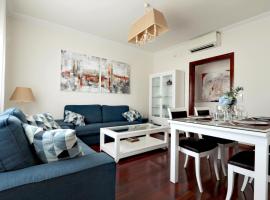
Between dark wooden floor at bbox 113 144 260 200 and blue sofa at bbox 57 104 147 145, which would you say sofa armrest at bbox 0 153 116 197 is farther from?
blue sofa at bbox 57 104 147 145

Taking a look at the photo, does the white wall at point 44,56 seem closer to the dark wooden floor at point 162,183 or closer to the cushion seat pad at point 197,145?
the dark wooden floor at point 162,183

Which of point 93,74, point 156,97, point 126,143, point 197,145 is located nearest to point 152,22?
point 197,145

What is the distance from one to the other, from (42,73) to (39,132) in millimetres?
2672

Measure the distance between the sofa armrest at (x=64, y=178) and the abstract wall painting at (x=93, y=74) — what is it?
285cm

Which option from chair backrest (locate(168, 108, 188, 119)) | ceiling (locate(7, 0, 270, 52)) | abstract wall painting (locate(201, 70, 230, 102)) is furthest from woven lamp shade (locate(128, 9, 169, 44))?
abstract wall painting (locate(201, 70, 230, 102))

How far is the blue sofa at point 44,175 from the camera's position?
722mm

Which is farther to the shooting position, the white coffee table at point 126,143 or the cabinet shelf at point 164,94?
the cabinet shelf at point 164,94

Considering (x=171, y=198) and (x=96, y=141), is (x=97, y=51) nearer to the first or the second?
(x=96, y=141)

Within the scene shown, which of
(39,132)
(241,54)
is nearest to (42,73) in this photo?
(39,132)

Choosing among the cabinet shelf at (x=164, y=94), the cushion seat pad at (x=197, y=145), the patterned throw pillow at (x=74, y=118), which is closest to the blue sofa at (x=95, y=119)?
the patterned throw pillow at (x=74, y=118)

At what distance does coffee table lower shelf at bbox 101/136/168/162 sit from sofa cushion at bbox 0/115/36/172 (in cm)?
148

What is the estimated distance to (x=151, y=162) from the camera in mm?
2289

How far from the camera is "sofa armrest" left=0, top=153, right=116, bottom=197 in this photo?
71cm

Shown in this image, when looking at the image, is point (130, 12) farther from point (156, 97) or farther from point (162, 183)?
point (162, 183)
